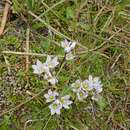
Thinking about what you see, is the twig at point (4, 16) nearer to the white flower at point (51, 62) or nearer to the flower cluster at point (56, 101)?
the white flower at point (51, 62)

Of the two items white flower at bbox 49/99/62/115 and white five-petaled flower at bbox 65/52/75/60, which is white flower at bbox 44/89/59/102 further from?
white five-petaled flower at bbox 65/52/75/60

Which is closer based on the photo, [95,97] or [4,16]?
[95,97]

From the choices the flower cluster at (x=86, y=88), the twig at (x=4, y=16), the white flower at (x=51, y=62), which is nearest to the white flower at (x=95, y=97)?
the flower cluster at (x=86, y=88)

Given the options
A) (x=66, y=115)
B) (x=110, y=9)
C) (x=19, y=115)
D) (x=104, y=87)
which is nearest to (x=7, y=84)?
(x=19, y=115)

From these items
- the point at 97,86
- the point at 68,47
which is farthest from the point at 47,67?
the point at 97,86

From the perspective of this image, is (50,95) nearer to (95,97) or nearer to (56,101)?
(56,101)

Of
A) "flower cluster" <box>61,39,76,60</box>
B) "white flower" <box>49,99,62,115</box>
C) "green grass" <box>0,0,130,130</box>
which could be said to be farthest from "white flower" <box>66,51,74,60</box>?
"white flower" <box>49,99,62,115</box>

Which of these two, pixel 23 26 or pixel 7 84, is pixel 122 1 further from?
pixel 7 84
